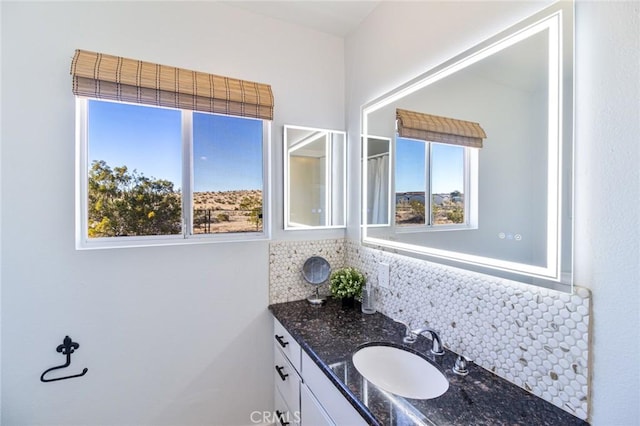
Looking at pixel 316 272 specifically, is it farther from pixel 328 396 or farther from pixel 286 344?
pixel 328 396

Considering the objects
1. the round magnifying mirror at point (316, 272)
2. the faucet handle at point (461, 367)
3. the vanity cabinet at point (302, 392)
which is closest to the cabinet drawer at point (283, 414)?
the vanity cabinet at point (302, 392)

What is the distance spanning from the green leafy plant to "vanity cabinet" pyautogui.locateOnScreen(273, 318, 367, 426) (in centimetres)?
41

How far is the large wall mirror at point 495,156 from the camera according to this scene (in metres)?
0.91

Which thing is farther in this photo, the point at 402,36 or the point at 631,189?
the point at 402,36

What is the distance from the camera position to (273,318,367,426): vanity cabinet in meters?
1.11

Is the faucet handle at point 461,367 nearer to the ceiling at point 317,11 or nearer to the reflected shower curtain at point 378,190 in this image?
the reflected shower curtain at point 378,190

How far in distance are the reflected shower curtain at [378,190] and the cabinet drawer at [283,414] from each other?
118cm

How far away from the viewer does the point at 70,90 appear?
4.79 ft

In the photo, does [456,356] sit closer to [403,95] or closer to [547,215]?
[547,215]

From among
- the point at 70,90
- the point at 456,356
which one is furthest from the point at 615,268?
the point at 70,90

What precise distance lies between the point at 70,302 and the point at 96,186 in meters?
0.62

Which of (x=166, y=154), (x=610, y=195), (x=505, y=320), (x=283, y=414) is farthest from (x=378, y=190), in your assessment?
(x=283, y=414)

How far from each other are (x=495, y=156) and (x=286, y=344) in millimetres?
1431

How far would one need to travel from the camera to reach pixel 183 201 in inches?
69.4
